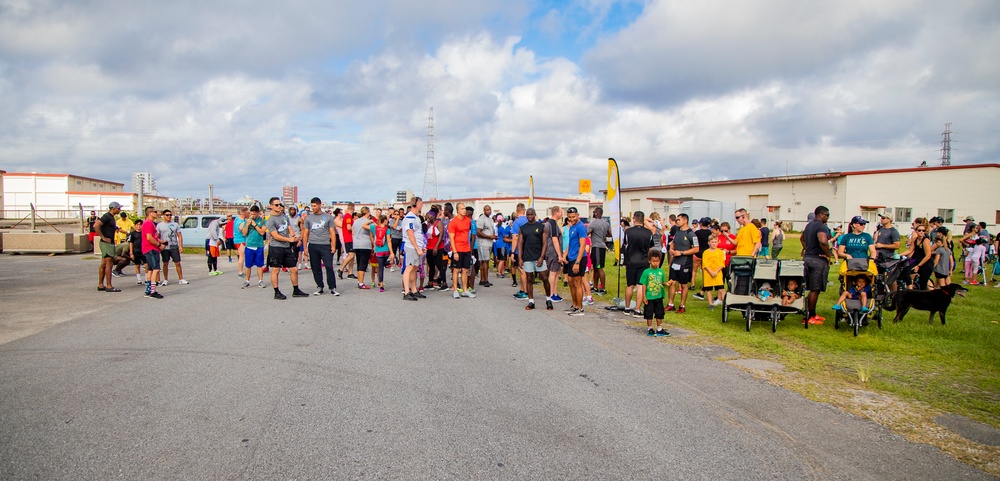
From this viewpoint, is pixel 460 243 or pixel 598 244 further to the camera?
pixel 598 244

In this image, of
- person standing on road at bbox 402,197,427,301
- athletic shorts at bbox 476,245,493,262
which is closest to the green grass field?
person standing on road at bbox 402,197,427,301

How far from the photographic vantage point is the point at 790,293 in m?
8.52

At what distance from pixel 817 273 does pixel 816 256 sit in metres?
0.27

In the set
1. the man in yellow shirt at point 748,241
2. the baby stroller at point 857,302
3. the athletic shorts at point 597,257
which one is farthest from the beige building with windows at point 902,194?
the baby stroller at point 857,302

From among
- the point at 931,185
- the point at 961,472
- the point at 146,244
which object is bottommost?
the point at 961,472

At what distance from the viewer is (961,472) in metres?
3.55

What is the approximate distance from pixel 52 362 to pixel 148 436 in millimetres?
2937

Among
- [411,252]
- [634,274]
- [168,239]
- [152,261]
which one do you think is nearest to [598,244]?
[634,274]

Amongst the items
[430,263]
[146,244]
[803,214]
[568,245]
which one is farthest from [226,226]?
[803,214]

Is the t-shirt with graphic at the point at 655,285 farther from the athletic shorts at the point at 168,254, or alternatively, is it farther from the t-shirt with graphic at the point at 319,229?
the athletic shorts at the point at 168,254

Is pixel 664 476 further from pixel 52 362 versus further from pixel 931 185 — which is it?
pixel 931 185

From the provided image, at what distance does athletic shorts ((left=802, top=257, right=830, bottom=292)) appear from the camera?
8461 mm

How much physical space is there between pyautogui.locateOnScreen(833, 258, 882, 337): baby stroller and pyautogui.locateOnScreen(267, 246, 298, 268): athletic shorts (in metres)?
9.64

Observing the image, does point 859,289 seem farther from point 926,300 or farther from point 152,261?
point 152,261
